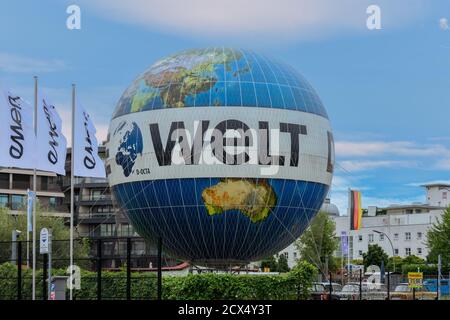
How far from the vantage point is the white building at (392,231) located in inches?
5030

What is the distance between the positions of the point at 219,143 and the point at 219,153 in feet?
1.52

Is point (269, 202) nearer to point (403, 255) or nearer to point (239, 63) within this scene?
point (239, 63)

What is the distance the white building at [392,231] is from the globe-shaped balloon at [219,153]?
247 feet

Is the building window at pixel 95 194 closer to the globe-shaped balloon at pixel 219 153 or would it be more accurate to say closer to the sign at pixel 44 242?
the globe-shaped balloon at pixel 219 153

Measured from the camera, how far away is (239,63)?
44.7 m

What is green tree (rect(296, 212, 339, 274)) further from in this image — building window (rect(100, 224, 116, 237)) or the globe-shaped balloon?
the globe-shaped balloon

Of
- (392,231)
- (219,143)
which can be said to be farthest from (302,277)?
(392,231)

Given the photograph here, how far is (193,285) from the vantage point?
3700 cm

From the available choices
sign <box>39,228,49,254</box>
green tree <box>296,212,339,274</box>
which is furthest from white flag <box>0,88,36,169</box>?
green tree <box>296,212,339,274</box>

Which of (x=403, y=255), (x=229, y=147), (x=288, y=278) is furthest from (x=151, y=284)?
(x=403, y=255)

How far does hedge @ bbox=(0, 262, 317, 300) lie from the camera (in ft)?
115

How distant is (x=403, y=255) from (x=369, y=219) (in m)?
10.7

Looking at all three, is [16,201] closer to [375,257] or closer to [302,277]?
[375,257]

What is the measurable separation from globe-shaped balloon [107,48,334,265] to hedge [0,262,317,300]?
5.29 m
